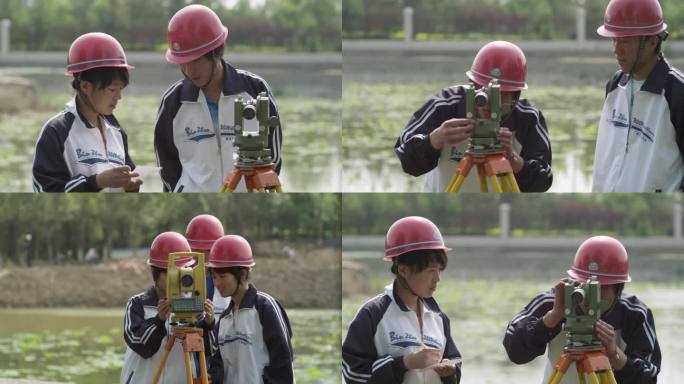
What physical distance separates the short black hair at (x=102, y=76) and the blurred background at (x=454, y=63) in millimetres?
5864

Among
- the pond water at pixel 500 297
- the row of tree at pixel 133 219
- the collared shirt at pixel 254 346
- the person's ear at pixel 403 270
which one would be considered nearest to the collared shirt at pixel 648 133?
the person's ear at pixel 403 270

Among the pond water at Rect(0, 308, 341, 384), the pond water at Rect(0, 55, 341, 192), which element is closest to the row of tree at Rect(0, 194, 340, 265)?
the pond water at Rect(0, 55, 341, 192)

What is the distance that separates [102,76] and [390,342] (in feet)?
5.17

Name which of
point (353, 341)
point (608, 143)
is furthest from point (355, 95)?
point (353, 341)

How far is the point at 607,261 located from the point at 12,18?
44.1ft

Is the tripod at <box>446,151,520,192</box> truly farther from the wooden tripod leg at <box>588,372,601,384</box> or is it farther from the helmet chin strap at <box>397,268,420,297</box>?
the wooden tripod leg at <box>588,372,601,384</box>

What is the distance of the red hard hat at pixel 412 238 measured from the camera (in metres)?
5.94

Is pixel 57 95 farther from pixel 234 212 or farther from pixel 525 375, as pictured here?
pixel 525 375

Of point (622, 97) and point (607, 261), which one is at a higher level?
point (622, 97)

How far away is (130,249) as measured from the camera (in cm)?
1223

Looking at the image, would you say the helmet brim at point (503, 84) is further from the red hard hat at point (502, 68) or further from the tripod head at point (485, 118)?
the tripod head at point (485, 118)

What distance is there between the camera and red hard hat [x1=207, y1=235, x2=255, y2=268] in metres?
6.32

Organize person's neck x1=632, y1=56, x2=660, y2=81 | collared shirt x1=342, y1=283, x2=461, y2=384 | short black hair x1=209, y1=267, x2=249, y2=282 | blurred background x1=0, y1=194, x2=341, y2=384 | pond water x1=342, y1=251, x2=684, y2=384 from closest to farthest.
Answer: collared shirt x1=342, y1=283, x2=461, y2=384 < short black hair x1=209, y1=267, x2=249, y2=282 < person's neck x1=632, y1=56, x2=660, y2=81 < pond water x1=342, y1=251, x2=684, y2=384 < blurred background x1=0, y1=194, x2=341, y2=384

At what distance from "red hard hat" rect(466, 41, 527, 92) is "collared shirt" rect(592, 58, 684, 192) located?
55 centimetres
